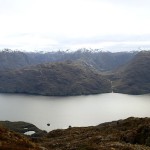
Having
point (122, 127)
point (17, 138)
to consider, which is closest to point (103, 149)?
point (17, 138)

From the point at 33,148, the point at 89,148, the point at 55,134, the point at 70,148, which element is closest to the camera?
the point at 33,148

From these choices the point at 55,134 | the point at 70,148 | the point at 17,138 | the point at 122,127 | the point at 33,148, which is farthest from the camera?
the point at 55,134

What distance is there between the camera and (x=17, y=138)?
146ft

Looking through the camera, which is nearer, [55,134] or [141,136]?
[141,136]

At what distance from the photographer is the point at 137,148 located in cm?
4572

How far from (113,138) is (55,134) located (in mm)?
33557

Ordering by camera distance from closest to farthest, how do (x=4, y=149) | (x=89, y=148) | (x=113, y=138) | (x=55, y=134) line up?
(x=4, y=149) → (x=89, y=148) → (x=113, y=138) → (x=55, y=134)

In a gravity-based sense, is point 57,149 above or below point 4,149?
below

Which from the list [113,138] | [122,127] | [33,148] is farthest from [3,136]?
[122,127]

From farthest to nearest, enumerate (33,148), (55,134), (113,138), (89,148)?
(55,134)
(113,138)
(89,148)
(33,148)

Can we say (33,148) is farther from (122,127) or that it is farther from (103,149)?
(122,127)

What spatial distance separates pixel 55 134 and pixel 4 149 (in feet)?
183

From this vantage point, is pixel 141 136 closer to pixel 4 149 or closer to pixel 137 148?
pixel 137 148

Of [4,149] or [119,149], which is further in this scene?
[119,149]
